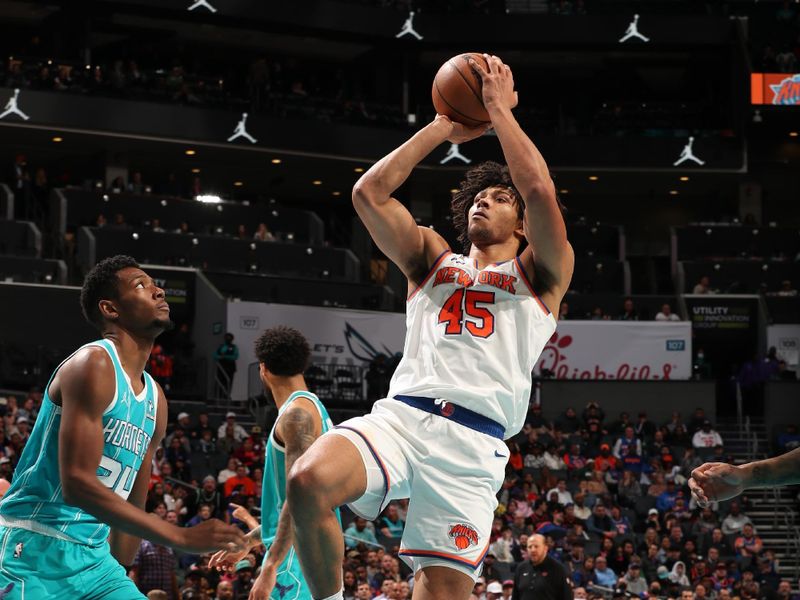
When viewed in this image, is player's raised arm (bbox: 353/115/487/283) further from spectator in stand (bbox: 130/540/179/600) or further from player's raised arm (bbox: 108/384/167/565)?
spectator in stand (bbox: 130/540/179/600)

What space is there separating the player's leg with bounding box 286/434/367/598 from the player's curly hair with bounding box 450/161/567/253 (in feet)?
5.64

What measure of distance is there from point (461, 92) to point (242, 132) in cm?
2746

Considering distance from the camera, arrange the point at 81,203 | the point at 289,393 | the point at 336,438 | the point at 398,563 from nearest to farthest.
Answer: the point at 336,438, the point at 289,393, the point at 398,563, the point at 81,203

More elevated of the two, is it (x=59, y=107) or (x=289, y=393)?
(x=59, y=107)

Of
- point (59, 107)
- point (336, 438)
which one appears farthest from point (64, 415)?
point (59, 107)

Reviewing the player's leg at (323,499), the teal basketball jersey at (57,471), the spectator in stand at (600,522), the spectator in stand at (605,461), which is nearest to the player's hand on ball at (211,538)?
the player's leg at (323,499)

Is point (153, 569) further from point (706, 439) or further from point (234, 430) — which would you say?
point (706, 439)

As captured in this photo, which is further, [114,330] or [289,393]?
[289,393]

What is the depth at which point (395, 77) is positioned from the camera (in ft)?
125

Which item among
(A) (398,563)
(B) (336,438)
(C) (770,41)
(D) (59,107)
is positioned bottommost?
(A) (398,563)

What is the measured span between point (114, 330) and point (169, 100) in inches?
1109

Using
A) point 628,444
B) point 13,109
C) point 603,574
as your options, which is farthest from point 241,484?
point 13,109

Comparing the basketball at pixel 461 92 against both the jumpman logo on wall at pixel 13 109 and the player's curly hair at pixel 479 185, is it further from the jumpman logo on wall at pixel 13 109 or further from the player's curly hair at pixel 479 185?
the jumpman logo on wall at pixel 13 109

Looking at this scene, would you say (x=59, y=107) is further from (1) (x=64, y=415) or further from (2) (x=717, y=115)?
(1) (x=64, y=415)
